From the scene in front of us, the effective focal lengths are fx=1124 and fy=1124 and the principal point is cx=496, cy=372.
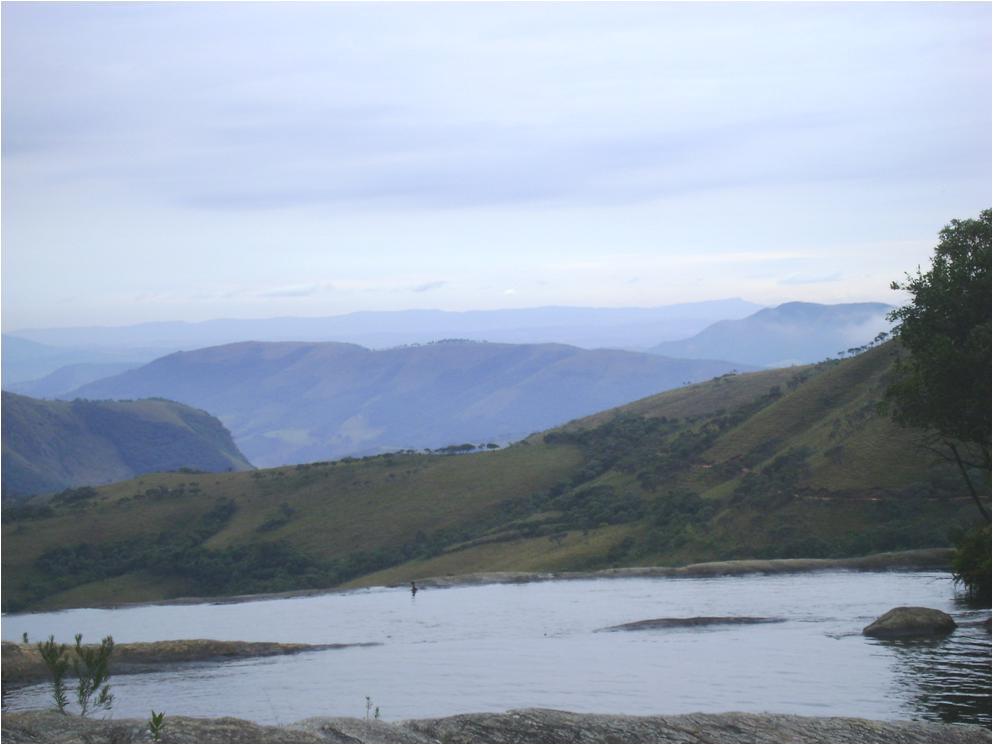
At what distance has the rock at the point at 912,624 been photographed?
40.8m

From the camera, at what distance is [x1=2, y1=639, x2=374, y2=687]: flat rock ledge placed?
145 feet

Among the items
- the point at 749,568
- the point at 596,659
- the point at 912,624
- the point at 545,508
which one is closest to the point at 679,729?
the point at 596,659

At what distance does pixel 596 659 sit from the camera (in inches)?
1647

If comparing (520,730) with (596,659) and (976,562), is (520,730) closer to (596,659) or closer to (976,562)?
(596,659)

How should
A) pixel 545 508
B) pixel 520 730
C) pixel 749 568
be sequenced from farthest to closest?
pixel 545 508, pixel 749 568, pixel 520 730

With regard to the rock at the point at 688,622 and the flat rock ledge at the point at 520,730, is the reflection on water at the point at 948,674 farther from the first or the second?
the rock at the point at 688,622

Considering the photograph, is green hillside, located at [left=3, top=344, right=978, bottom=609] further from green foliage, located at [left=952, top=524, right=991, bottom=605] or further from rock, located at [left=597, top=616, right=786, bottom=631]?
rock, located at [left=597, top=616, right=786, bottom=631]

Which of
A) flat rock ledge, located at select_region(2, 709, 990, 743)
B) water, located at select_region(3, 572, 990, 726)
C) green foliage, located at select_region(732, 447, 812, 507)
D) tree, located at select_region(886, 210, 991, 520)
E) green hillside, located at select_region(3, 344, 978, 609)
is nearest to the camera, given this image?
flat rock ledge, located at select_region(2, 709, 990, 743)

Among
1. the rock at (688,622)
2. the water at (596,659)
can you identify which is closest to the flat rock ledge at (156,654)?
the water at (596,659)

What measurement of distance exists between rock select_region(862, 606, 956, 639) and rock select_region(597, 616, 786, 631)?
5988mm

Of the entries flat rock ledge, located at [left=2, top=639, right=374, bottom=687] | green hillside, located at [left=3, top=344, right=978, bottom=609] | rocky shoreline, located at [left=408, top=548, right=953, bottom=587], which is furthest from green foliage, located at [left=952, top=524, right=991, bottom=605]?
flat rock ledge, located at [left=2, top=639, right=374, bottom=687]

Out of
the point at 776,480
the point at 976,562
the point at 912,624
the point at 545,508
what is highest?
the point at 776,480

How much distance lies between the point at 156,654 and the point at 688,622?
23.1m

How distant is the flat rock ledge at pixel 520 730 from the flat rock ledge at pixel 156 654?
57.9 ft
